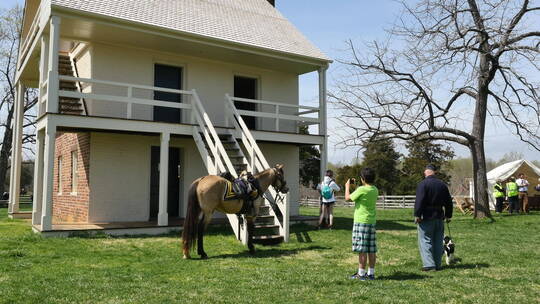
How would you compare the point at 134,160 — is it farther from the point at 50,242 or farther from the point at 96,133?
the point at 50,242

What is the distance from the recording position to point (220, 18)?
16.3 meters

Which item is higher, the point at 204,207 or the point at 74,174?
the point at 74,174

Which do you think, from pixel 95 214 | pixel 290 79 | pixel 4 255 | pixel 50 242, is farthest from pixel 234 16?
pixel 4 255

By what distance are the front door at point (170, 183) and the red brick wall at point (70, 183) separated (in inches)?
76.2

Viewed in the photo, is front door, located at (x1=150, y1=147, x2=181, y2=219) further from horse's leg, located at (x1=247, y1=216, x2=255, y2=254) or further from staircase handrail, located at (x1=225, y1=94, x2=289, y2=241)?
horse's leg, located at (x1=247, y1=216, x2=255, y2=254)

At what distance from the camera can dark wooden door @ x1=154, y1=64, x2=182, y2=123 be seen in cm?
1586

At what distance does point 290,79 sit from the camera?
18.5m

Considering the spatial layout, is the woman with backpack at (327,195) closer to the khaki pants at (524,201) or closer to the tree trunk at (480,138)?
the tree trunk at (480,138)

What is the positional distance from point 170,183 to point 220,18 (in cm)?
555

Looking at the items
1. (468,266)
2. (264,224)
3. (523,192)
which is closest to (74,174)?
(264,224)

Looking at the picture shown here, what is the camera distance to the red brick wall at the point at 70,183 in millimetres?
14562

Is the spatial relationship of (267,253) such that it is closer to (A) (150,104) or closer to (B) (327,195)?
(B) (327,195)

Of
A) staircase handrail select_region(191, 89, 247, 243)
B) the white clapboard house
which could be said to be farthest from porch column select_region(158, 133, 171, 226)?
staircase handrail select_region(191, 89, 247, 243)

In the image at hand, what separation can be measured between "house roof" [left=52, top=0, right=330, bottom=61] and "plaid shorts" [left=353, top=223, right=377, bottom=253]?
8628mm
